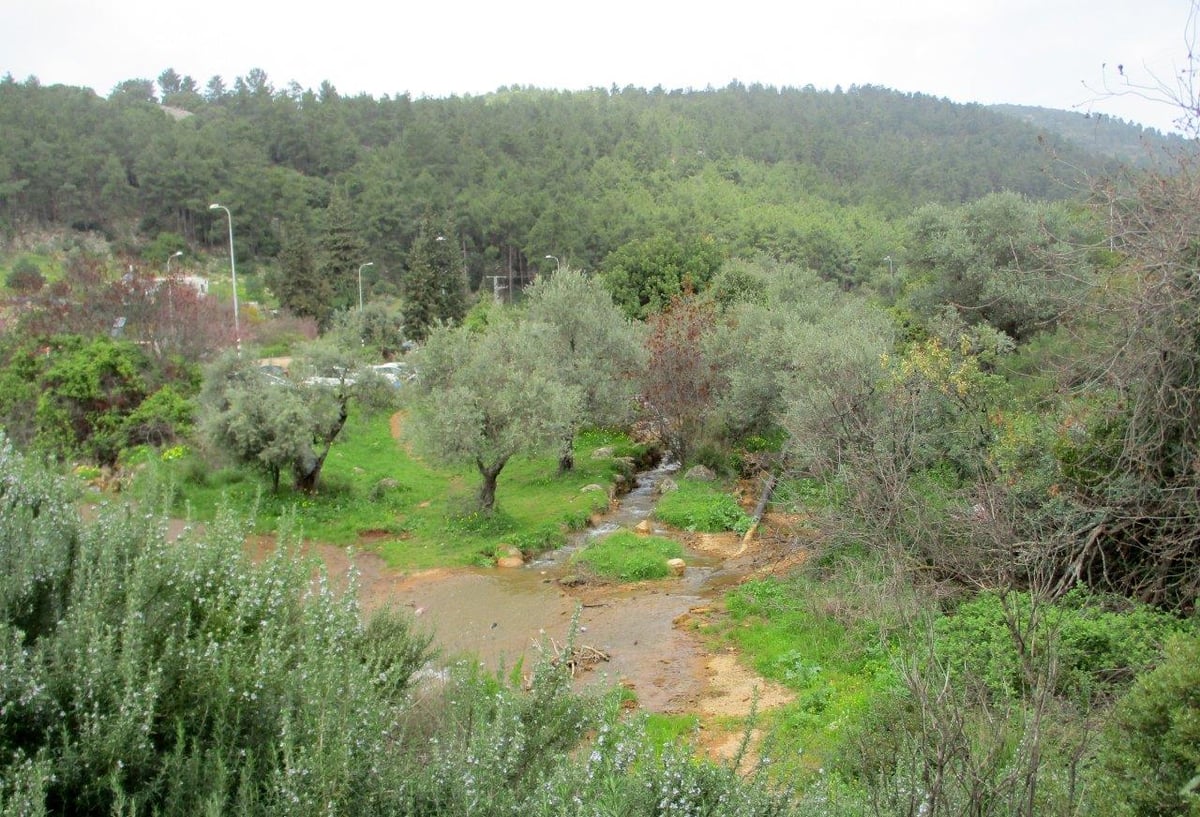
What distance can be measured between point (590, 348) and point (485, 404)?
803 centimetres

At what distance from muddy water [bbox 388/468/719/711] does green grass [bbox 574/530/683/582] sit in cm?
40

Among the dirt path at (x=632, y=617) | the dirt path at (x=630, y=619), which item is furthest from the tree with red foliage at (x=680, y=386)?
the dirt path at (x=630, y=619)

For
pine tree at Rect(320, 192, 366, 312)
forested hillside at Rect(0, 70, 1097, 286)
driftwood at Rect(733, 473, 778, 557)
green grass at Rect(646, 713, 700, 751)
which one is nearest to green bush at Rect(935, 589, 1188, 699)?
green grass at Rect(646, 713, 700, 751)

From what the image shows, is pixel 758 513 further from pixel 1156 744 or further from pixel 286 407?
pixel 1156 744

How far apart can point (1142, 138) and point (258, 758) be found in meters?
12.5

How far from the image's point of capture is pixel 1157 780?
5082 millimetres

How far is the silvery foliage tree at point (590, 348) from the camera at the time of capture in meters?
27.8

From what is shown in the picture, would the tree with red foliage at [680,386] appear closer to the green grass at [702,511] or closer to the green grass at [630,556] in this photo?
the green grass at [702,511]

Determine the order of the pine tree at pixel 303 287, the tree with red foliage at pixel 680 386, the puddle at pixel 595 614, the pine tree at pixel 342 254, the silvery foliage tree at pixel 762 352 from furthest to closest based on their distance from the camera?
the pine tree at pixel 342 254, the pine tree at pixel 303 287, the tree with red foliage at pixel 680 386, the silvery foliage tree at pixel 762 352, the puddle at pixel 595 614

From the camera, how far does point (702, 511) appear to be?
75.2 feet

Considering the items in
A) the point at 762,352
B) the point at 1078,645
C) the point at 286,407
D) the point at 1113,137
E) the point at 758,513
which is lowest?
the point at 758,513

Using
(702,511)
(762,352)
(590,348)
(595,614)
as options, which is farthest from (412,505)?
(762,352)

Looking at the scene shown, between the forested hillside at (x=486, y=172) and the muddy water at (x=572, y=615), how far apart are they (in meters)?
37.7

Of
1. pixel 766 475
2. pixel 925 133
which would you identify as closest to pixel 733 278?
pixel 766 475
